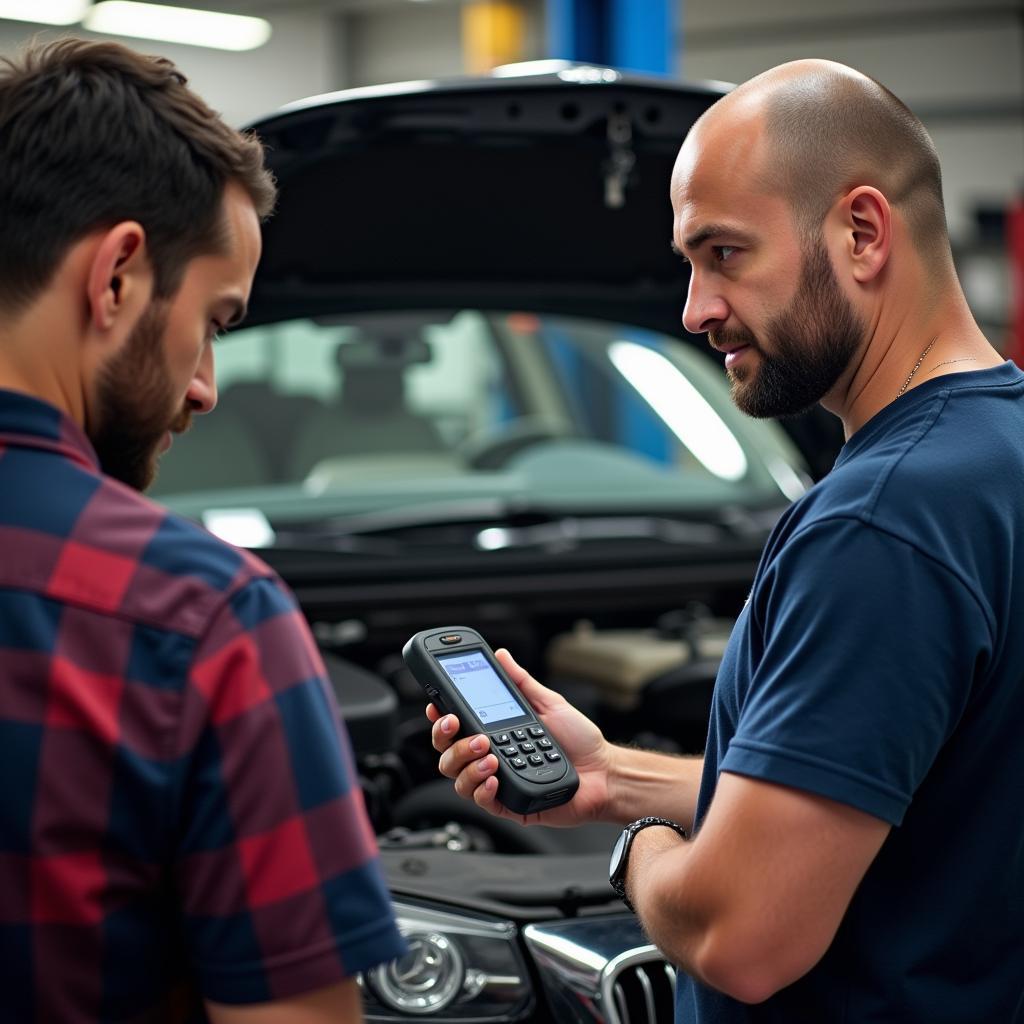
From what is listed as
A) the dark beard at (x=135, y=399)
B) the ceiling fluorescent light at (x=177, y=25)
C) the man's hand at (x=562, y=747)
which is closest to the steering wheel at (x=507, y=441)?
the man's hand at (x=562, y=747)

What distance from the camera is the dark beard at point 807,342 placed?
129 centimetres

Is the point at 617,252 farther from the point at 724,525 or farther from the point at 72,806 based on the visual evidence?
the point at 72,806

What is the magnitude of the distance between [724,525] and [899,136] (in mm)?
1665

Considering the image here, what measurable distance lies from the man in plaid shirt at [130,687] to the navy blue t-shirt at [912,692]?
38 cm

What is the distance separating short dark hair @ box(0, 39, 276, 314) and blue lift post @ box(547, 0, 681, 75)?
4983 millimetres

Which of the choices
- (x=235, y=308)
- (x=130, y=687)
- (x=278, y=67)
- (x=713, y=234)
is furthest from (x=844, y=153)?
(x=278, y=67)

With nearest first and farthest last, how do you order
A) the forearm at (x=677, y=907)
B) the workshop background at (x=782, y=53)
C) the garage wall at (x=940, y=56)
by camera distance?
the forearm at (x=677, y=907), the workshop background at (x=782, y=53), the garage wall at (x=940, y=56)

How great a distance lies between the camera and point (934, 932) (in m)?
1.18

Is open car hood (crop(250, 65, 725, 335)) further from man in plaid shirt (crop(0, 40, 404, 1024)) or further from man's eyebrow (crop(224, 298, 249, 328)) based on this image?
man in plaid shirt (crop(0, 40, 404, 1024))

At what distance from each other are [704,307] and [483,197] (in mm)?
1344

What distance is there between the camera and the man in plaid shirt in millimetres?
895

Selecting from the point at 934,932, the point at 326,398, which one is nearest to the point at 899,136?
the point at 934,932

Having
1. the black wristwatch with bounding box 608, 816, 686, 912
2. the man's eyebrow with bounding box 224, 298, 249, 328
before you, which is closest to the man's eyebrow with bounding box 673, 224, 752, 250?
the man's eyebrow with bounding box 224, 298, 249, 328

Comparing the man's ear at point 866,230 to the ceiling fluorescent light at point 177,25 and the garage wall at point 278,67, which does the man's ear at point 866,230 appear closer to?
the ceiling fluorescent light at point 177,25
